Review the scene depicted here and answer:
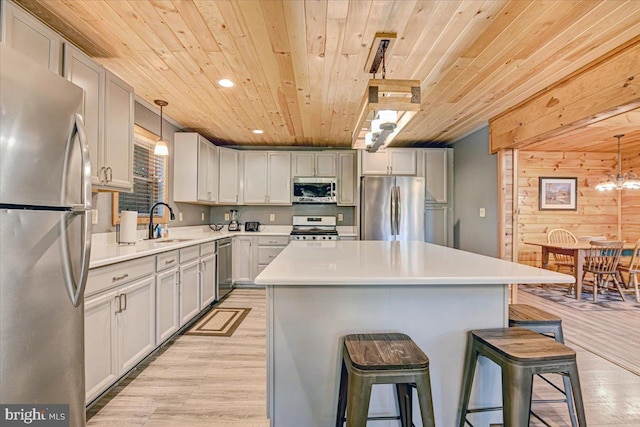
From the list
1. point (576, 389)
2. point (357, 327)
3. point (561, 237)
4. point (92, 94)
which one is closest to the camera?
point (576, 389)

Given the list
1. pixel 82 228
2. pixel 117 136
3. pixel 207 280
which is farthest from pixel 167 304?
pixel 82 228

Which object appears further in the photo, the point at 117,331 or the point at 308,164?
the point at 308,164

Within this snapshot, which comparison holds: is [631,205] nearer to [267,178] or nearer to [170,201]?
[267,178]

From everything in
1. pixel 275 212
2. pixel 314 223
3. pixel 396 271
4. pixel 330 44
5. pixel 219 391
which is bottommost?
pixel 219 391

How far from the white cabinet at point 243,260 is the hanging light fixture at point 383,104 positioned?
2999 mm

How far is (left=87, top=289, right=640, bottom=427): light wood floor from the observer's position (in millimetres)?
1785

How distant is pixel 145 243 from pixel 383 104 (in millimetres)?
2394

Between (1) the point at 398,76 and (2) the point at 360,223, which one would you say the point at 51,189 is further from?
(2) the point at 360,223

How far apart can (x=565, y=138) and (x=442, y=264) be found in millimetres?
4628

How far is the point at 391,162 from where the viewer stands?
485 cm

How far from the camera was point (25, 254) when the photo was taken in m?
1.16

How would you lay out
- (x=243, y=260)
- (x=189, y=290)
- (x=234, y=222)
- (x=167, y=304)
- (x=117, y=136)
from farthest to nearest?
(x=234, y=222) → (x=243, y=260) → (x=189, y=290) → (x=167, y=304) → (x=117, y=136)

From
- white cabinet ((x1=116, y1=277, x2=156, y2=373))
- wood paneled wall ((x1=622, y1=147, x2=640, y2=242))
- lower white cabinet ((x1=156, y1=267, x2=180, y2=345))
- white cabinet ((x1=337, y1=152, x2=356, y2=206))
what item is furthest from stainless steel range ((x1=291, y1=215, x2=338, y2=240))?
wood paneled wall ((x1=622, y1=147, x2=640, y2=242))

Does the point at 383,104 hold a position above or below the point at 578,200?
above
